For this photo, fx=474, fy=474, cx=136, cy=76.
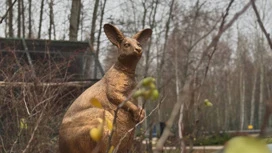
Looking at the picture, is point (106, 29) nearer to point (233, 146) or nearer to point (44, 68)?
point (233, 146)

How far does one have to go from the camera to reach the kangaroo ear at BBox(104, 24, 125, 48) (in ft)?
11.7

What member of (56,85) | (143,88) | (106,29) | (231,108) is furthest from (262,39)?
(143,88)

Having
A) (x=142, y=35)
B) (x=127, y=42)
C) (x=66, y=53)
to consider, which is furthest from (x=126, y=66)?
(x=66, y=53)

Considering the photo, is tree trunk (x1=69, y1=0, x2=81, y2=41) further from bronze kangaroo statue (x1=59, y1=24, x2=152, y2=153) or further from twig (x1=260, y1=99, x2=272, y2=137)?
twig (x1=260, y1=99, x2=272, y2=137)

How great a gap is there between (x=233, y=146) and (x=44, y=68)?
8.67 m

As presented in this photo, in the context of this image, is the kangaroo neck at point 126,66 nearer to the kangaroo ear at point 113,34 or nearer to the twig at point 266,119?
the kangaroo ear at point 113,34

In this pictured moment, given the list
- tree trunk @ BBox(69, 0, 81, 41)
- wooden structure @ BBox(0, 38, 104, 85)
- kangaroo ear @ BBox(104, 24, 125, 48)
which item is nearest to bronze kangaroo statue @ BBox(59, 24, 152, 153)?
kangaroo ear @ BBox(104, 24, 125, 48)

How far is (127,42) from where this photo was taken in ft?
11.5

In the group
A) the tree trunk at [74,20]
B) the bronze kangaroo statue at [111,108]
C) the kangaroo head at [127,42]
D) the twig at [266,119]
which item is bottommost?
the bronze kangaroo statue at [111,108]

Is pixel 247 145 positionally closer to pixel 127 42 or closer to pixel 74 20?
pixel 127 42

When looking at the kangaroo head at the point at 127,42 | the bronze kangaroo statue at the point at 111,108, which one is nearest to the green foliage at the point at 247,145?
the bronze kangaroo statue at the point at 111,108

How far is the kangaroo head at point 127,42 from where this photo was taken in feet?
11.3

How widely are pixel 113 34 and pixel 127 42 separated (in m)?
0.16

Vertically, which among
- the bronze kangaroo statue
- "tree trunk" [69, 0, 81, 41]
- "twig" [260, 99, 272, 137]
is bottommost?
the bronze kangaroo statue
